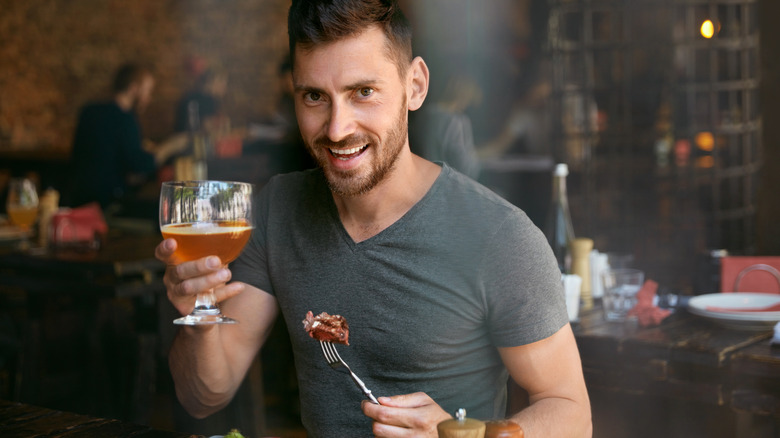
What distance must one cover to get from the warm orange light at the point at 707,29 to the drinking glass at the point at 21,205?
10.0 ft

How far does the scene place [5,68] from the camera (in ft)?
22.1

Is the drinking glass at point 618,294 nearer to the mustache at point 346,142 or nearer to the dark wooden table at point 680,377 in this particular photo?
the dark wooden table at point 680,377

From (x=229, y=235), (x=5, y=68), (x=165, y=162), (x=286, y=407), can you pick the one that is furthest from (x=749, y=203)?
(x=5, y=68)

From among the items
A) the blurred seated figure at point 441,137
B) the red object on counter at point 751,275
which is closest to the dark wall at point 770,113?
the blurred seated figure at point 441,137

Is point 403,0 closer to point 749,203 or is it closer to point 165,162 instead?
point 165,162

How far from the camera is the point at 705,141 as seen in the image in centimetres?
372

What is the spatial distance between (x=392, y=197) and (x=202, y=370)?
463mm

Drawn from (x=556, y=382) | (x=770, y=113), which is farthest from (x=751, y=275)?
(x=770, y=113)

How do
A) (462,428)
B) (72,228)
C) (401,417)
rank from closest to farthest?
1. (462,428)
2. (401,417)
3. (72,228)

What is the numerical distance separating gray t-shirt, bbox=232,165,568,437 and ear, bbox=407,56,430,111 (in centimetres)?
14

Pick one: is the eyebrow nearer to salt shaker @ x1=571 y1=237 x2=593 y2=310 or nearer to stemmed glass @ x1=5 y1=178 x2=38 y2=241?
salt shaker @ x1=571 y1=237 x2=593 y2=310

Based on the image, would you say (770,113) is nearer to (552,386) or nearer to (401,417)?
(552,386)

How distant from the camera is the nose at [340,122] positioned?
3.74ft

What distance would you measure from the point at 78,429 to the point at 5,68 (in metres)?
6.63
